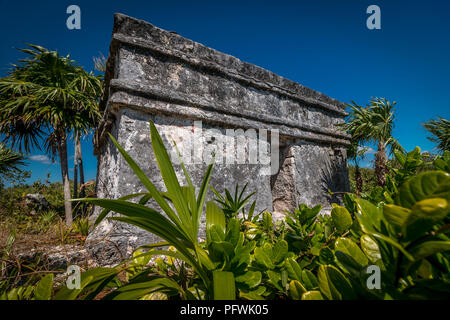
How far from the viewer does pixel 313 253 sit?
61cm

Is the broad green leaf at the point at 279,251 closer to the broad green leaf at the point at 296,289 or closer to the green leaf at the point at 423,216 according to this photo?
the broad green leaf at the point at 296,289

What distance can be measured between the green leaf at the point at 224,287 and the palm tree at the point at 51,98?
6.36m

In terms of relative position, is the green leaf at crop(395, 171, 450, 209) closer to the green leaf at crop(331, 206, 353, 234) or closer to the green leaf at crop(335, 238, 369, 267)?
the green leaf at crop(335, 238, 369, 267)

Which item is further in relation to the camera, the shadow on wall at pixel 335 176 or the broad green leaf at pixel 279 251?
the shadow on wall at pixel 335 176

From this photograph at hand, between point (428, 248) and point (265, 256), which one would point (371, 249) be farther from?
point (265, 256)

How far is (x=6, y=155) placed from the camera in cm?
654

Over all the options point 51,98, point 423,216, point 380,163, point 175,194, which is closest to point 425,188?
point 423,216

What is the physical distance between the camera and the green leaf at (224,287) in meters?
0.44

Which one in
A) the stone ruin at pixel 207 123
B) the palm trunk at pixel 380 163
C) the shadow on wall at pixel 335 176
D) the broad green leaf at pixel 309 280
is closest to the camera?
the broad green leaf at pixel 309 280

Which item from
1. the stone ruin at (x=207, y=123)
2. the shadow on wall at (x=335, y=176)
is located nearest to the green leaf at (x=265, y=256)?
the stone ruin at (x=207, y=123)

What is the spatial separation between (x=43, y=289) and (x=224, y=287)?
0.41 meters

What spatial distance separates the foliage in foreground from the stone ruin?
1.63 metres
